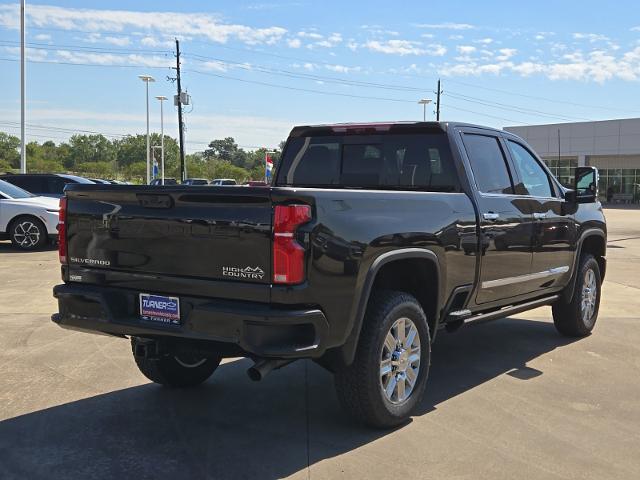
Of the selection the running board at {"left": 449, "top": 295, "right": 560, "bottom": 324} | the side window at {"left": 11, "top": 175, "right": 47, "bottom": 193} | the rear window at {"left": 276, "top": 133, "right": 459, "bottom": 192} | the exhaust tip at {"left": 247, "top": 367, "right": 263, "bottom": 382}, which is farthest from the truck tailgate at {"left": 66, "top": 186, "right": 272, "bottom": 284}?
the side window at {"left": 11, "top": 175, "right": 47, "bottom": 193}

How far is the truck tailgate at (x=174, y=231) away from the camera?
3.50 meters

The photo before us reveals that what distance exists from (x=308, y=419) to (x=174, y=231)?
1.57 m

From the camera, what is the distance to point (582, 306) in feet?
21.8

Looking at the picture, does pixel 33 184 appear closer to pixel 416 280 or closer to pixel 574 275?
pixel 574 275

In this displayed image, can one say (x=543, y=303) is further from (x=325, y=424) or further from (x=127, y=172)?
(x=127, y=172)

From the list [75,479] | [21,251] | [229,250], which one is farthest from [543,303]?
[21,251]

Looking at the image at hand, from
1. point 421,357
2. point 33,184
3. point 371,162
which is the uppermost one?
point 371,162

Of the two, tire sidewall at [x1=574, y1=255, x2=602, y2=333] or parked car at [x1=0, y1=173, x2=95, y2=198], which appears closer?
tire sidewall at [x1=574, y1=255, x2=602, y2=333]

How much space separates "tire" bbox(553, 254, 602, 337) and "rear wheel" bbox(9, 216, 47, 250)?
10896mm

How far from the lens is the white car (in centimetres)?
1368

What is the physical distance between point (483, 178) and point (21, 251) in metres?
11.4

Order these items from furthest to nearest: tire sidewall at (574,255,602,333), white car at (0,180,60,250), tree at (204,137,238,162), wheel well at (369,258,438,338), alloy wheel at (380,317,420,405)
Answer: tree at (204,137,238,162)
white car at (0,180,60,250)
tire sidewall at (574,255,602,333)
wheel well at (369,258,438,338)
alloy wheel at (380,317,420,405)

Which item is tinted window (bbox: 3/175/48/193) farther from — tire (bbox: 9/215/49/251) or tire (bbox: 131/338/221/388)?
tire (bbox: 131/338/221/388)

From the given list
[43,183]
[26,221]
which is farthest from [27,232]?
[43,183]
